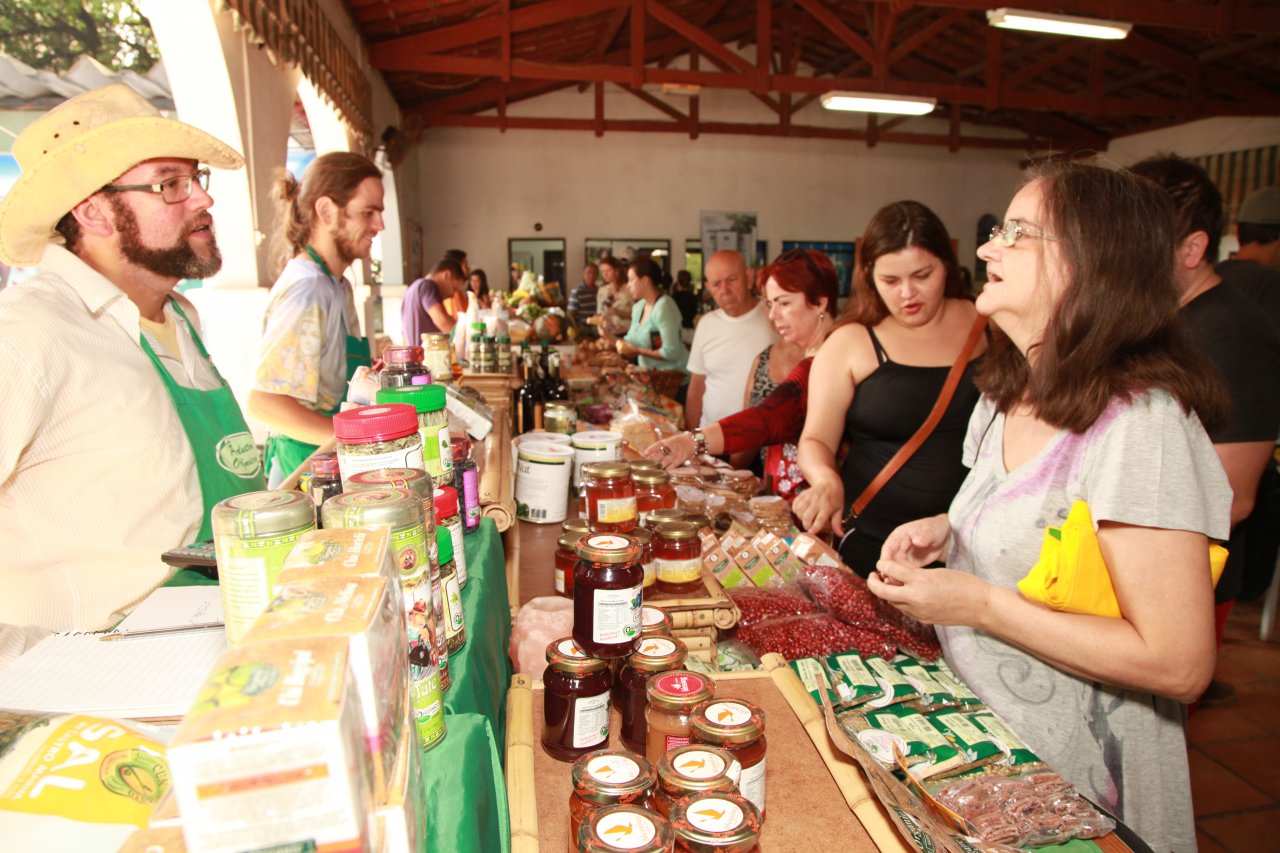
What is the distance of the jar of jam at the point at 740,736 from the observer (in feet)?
3.07

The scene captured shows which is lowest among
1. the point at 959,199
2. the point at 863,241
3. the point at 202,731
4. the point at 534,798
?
the point at 534,798

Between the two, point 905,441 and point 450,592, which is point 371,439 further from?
point 905,441

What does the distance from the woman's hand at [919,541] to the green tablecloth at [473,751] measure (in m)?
0.87

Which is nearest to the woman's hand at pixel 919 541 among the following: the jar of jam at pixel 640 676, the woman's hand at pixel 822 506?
the woman's hand at pixel 822 506

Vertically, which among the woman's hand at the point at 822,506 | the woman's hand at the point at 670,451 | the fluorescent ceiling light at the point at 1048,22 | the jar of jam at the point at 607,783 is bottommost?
the woman's hand at the point at 822,506

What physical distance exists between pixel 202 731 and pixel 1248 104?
16205 mm

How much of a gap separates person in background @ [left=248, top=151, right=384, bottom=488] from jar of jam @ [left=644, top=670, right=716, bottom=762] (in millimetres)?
1826

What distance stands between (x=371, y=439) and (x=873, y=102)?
10360 millimetres

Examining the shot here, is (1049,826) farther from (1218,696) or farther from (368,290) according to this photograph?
(368,290)

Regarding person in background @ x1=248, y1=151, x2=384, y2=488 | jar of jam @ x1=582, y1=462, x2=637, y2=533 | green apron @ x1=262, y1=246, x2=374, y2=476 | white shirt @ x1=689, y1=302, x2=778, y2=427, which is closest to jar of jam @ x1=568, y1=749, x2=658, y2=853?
jar of jam @ x1=582, y1=462, x2=637, y2=533

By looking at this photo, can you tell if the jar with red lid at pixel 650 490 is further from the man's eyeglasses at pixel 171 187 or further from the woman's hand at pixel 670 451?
the man's eyeglasses at pixel 171 187

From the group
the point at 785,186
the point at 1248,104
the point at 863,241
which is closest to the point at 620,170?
the point at 785,186

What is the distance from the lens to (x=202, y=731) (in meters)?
0.40

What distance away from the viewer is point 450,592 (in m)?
1.04
